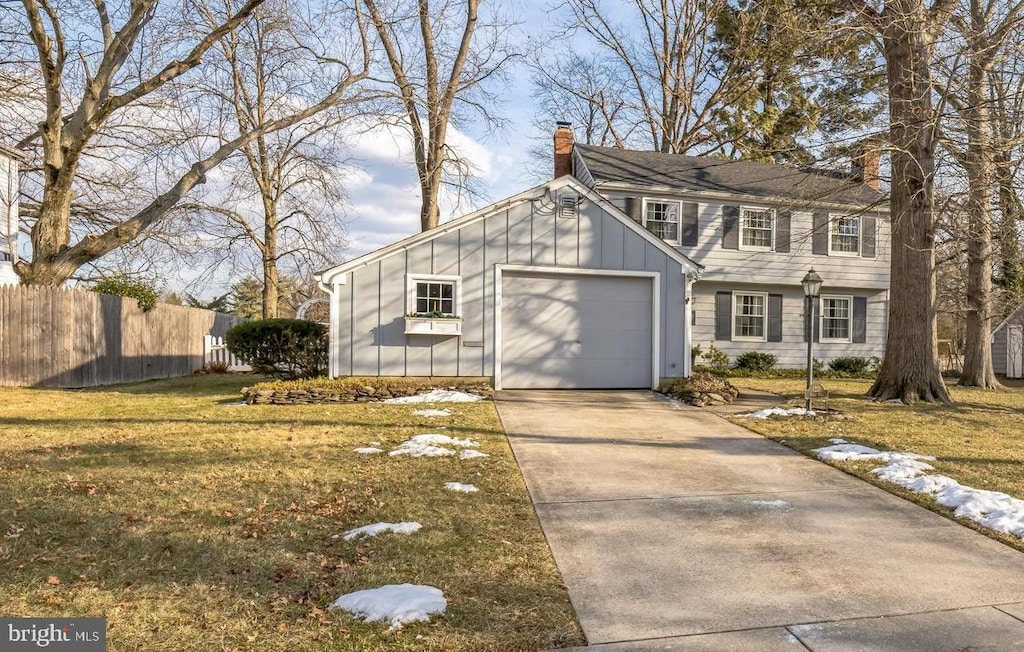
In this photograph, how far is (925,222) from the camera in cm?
1045

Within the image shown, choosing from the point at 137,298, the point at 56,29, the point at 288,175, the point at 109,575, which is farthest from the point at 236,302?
the point at 109,575

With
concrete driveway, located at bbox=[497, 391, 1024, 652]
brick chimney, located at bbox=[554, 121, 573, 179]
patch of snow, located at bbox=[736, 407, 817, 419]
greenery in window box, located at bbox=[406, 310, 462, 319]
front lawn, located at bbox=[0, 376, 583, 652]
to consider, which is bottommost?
concrete driveway, located at bbox=[497, 391, 1024, 652]

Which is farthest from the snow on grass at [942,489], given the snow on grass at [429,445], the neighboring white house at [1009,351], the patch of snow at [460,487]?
the neighboring white house at [1009,351]

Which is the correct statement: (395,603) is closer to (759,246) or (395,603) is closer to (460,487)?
(460,487)

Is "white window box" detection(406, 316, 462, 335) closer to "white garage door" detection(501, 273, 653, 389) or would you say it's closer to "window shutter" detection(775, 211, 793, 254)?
"white garage door" detection(501, 273, 653, 389)

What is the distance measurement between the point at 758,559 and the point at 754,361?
14469 millimetres

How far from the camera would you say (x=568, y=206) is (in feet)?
38.5

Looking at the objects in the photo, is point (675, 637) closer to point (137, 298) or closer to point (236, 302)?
point (137, 298)

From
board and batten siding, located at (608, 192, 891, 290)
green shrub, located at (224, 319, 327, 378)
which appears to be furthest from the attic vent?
green shrub, located at (224, 319, 327, 378)

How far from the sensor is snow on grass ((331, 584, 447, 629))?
2.80 m

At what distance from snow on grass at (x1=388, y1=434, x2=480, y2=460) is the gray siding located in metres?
A: 11.6

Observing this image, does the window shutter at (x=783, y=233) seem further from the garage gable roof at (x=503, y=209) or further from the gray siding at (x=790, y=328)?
the garage gable roof at (x=503, y=209)

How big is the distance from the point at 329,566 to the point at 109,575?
1181 mm

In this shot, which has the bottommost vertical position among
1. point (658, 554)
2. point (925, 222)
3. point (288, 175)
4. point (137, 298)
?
point (658, 554)
